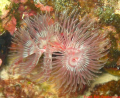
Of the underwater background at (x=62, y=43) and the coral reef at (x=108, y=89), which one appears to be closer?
the underwater background at (x=62, y=43)

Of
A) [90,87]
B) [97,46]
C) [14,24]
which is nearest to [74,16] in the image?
[97,46]

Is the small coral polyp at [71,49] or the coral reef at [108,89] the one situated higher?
the small coral polyp at [71,49]

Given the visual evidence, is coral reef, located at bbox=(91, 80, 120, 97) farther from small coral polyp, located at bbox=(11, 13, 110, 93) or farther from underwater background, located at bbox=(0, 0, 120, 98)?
small coral polyp, located at bbox=(11, 13, 110, 93)

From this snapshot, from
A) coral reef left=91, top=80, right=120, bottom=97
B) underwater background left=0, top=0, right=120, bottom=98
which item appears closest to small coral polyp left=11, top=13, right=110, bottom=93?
underwater background left=0, top=0, right=120, bottom=98

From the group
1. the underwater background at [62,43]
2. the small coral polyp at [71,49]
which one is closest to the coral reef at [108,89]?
the underwater background at [62,43]

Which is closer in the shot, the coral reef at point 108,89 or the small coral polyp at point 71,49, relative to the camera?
the small coral polyp at point 71,49

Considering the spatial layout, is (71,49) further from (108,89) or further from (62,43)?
(108,89)

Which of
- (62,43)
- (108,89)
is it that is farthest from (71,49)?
(108,89)

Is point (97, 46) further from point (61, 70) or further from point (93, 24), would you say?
point (61, 70)

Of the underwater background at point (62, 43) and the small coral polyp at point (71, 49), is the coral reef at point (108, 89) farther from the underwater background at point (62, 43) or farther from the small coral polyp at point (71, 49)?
the small coral polyp at point (71, 49)
